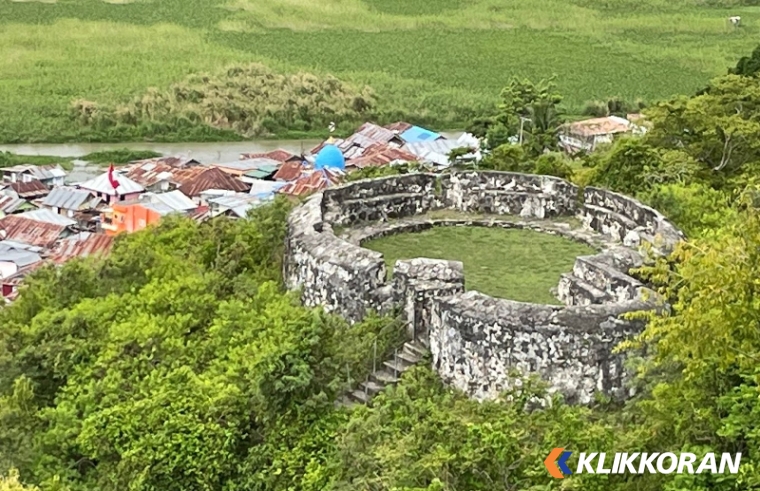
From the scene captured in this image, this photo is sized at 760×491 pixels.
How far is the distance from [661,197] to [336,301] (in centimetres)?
463

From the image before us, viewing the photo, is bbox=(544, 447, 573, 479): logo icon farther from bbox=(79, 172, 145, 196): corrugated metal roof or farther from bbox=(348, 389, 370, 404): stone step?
bbox=(79, 172, 145, 196): corrugated metal roof

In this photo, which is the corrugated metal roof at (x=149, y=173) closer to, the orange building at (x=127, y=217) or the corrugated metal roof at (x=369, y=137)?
the orange building at (x=127, y=217)

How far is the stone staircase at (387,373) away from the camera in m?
9.96

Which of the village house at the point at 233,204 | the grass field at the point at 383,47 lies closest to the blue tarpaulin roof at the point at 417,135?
the grass field at the point at 383,47

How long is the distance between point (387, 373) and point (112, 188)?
19.5 meters

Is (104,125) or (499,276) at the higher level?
(499,276)

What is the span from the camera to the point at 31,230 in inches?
998

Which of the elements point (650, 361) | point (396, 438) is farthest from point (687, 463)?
point (396, 438)

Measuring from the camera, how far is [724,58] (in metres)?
45.5

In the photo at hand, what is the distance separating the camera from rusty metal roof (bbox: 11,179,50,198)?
28803 mm

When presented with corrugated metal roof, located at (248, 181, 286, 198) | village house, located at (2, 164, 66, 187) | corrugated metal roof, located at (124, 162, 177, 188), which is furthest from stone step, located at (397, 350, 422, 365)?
village house, located at (2, 164, 66, 187)

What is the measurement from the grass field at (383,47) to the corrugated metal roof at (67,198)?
9.49 metres

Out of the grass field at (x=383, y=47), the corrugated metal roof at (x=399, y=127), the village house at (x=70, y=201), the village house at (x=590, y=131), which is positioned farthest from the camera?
the grass field at (x=383, y=47)

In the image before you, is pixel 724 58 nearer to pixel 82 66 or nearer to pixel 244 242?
pixel 82 66
